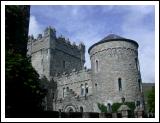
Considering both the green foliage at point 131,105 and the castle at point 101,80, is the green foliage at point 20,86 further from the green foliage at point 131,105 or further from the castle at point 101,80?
the castle at point 101,80

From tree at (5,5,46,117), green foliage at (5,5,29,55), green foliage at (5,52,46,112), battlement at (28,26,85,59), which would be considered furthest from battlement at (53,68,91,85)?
green foliage at (5,52,46,112)

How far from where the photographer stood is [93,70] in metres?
35.5

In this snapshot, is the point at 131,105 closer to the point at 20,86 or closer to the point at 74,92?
the point at 74,92

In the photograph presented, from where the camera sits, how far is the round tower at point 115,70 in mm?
32219

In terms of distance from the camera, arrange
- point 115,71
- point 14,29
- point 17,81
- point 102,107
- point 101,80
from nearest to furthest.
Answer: point 17,81
point 14,29
point 102,107
point 115,71
point 101,80

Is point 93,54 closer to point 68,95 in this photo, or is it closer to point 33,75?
point 68,95

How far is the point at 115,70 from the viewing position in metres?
33.0

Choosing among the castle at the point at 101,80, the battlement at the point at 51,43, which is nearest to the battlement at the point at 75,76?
the castle at the point at 101,80

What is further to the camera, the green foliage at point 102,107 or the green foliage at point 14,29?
the green foliage at point 102,107

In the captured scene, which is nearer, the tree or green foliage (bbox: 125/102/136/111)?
the tree

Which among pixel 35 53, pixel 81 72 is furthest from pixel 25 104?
pixel 35 53

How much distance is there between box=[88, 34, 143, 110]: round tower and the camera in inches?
1268

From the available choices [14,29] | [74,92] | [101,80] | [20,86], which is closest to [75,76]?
[74,92]

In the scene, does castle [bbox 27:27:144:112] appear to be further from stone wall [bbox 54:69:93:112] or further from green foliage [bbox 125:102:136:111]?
green foliage [bbox 125:102:136:111]
